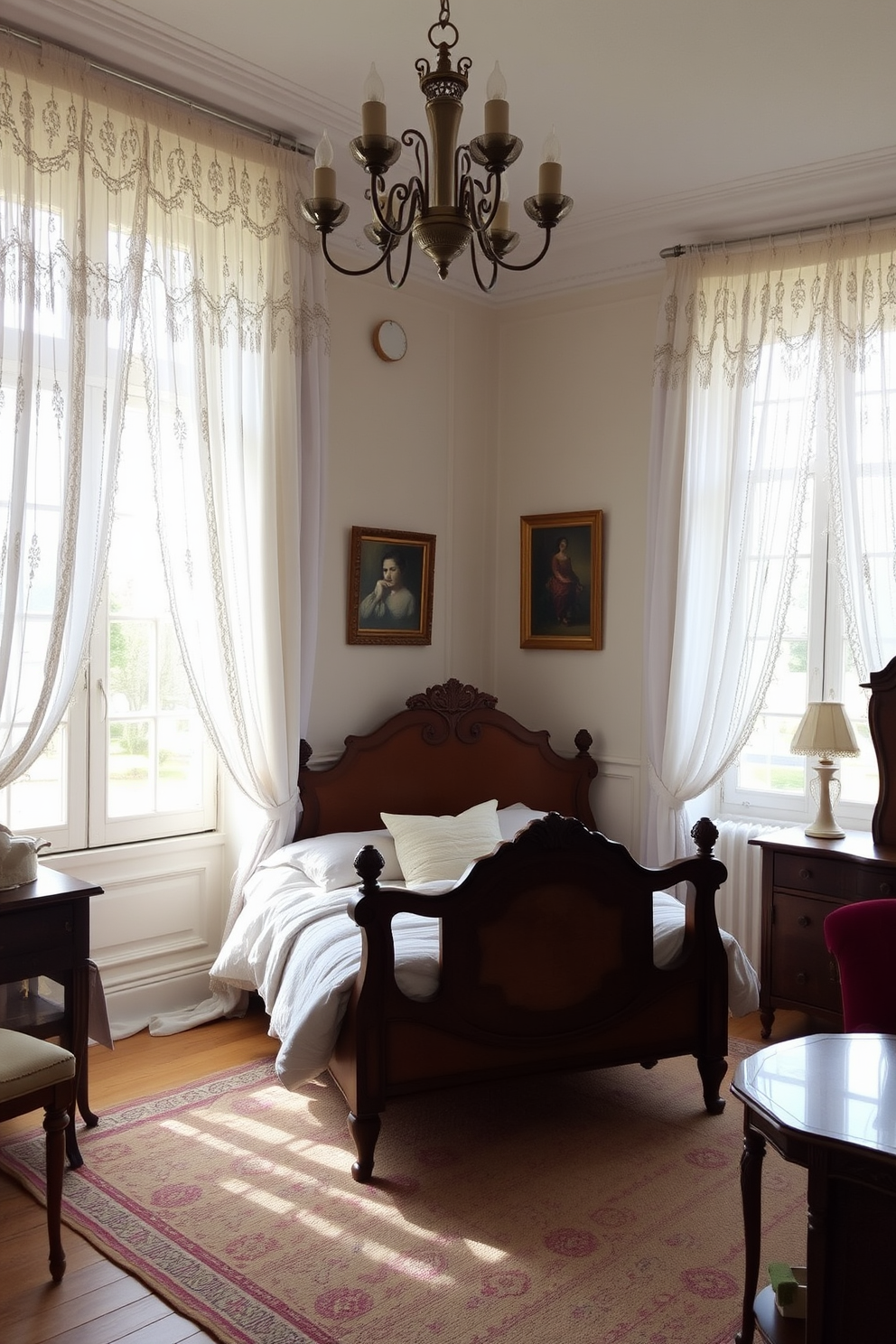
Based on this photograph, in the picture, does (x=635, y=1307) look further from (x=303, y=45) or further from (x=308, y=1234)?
→ (x=303, y=45)

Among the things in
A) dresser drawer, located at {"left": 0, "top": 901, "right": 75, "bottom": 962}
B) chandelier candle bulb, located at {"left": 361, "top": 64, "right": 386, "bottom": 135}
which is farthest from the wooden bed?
chandelier candle bulb, located at {"left": 361, "top": 64, "right": 386, "bottom": 135}

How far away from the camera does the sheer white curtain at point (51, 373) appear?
3.40 m

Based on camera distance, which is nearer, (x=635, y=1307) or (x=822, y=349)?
(x=635, y=1307)

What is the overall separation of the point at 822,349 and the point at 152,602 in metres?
2.95

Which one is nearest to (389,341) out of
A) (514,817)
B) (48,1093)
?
(514,817)

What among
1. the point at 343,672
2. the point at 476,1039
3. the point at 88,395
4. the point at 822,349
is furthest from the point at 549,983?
the point at 822,349

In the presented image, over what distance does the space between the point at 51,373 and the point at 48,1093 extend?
2.21m

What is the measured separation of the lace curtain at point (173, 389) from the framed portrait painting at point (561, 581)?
1.46 m

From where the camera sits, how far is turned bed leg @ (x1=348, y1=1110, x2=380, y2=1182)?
123 inches

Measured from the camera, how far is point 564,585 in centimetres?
540

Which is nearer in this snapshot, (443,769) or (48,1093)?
(48,1093)

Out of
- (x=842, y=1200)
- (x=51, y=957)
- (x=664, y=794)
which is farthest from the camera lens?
(x=664, y=794)

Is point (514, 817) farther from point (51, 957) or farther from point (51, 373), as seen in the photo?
point (51, 373)

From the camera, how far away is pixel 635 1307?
254cm
